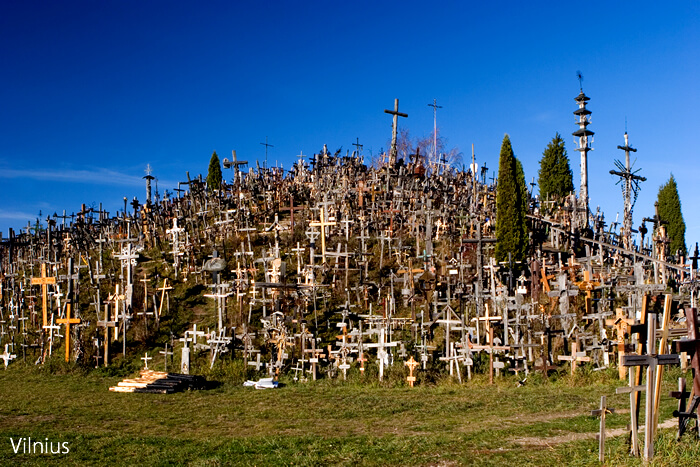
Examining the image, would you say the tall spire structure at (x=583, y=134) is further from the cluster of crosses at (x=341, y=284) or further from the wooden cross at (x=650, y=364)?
the wooden cross at (x=650, y=364)

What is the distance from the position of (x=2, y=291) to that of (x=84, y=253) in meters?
4.27

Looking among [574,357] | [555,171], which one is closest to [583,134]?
[555,171]

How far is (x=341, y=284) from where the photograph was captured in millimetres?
24203

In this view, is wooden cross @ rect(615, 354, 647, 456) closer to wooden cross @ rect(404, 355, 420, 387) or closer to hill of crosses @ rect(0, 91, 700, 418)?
hill of crosses @ rect(0, 91, 700, 418)

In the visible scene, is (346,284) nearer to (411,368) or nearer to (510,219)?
(411,368)

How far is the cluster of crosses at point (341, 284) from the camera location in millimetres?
19344

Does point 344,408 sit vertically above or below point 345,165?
below

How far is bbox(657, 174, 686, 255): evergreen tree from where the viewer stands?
132 ft

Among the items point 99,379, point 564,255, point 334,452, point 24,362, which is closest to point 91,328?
point 24,362

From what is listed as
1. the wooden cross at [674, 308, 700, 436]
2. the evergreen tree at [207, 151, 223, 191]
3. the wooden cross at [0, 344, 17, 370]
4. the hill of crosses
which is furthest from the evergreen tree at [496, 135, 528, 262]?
the evergreen tree at [207, 151, 223, 191]

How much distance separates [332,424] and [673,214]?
35131 millimetres

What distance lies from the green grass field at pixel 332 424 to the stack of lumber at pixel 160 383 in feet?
1.33

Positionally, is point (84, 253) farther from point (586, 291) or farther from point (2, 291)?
point (586, 291)

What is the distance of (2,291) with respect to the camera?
95.9 ft
